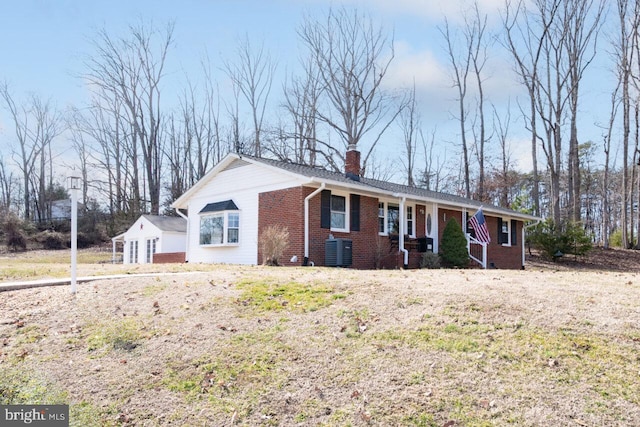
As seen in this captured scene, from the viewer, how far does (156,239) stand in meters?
23.5

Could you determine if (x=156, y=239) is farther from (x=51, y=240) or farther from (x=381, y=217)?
(x=51, y=240)

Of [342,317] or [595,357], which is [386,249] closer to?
[342,317]

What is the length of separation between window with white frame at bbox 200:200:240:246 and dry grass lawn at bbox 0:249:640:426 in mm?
8388

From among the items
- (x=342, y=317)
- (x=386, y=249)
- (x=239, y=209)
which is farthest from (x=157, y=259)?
(x=342, y=317)

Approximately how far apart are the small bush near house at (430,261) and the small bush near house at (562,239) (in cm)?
1023

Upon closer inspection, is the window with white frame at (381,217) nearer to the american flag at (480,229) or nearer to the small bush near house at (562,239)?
the american flag at (480,229)

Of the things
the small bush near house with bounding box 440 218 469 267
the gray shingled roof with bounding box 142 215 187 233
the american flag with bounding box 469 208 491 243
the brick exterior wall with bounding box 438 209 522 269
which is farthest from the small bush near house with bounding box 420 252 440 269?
the gray shingled roof with bounding box 142 215 187 233

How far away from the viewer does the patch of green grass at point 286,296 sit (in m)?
6.48

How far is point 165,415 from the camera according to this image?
170 inches

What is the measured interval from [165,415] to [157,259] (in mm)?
18629
